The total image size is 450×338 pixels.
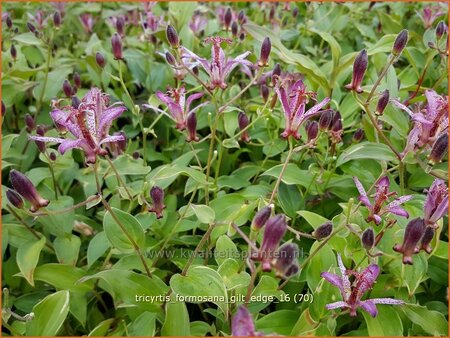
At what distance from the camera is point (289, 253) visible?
0.61m

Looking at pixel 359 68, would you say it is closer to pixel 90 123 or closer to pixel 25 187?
pixel 90 123

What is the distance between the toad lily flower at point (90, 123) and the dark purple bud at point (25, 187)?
0.06 meters

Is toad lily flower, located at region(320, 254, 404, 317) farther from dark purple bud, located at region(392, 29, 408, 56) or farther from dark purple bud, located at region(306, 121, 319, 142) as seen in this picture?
dark purple bud, located at region(392, 29, 408, 56)

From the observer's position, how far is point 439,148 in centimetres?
82

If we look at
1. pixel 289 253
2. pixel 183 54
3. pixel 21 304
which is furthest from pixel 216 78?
pixel 21 304

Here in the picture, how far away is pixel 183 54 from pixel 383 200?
471 millimetres

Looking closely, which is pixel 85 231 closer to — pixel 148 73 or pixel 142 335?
pixel 142 335

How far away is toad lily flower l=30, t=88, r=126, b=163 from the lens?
2.64 feet

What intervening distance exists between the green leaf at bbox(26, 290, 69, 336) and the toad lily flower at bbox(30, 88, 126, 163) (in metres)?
0.25

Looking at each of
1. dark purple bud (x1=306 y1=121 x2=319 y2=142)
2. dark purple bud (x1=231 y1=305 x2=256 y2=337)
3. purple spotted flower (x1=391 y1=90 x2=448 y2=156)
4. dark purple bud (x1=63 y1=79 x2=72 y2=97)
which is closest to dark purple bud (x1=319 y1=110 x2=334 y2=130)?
dark purple bud (x1=306 y1=121 x2=319 y2=142)

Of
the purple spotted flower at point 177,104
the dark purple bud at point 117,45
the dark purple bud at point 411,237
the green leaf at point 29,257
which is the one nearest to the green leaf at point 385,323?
the dark purple bud at point 411,237

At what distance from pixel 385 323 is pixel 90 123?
1.85ft

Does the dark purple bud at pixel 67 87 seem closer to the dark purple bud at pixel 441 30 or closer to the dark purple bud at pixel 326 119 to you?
the dark purple bud at pixel 326 119

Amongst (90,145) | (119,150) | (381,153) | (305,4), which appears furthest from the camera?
(305,4)
